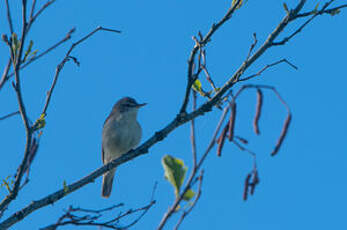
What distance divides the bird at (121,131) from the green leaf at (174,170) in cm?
608

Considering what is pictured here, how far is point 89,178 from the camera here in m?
5.19

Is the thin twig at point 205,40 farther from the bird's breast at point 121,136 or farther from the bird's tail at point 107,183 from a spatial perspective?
the bird's tail at point 107,183

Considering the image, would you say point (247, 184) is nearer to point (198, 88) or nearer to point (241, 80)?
point (241, 80)

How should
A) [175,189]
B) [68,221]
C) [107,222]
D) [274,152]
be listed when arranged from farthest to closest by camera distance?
[107,222], [68,221], [175,189], [274,152]

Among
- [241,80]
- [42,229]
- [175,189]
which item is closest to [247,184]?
[175,189]

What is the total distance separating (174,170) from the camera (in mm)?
3711

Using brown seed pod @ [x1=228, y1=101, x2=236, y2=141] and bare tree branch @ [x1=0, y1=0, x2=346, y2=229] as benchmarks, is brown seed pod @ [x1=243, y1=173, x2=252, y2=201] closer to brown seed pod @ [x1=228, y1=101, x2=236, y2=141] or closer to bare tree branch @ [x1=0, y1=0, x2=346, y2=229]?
brown seed pod @ [x1=228, y1=101, x2=236, y2=141]

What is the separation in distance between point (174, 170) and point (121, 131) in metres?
6.19

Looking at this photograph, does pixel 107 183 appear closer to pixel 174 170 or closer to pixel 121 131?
pixel 121 131

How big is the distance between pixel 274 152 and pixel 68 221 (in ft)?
6.52

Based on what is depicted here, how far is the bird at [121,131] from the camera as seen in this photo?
9.81m

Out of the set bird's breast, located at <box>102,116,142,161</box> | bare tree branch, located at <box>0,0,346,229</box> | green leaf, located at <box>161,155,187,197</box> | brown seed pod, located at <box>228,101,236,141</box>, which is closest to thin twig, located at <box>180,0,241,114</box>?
bare tree branch, located at <box>0,0,346,229</box>

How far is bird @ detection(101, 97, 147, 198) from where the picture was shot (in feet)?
32.2

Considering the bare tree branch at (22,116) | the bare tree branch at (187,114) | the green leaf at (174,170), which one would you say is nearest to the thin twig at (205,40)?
the bare tree branch at (187,114)
